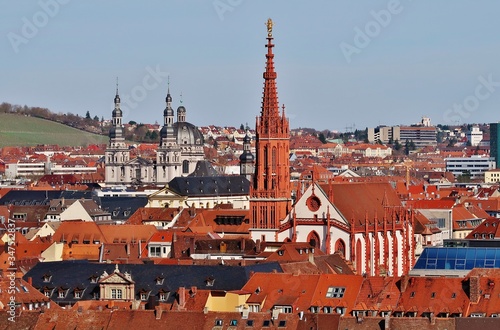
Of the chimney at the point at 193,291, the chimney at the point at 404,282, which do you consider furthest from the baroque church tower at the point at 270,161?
the chimney at the point at 404,282

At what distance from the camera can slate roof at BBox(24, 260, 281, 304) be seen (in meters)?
88.2

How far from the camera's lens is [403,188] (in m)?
189

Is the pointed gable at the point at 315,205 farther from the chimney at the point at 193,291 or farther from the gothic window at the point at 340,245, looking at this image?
the chimney at the point at 193,291

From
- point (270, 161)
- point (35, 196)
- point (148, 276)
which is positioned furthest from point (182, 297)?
point (35, 196)

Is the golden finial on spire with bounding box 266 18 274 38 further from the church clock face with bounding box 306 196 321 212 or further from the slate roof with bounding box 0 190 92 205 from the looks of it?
the slate roof with bounding box 0 190 92 205

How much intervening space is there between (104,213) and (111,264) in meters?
65.6

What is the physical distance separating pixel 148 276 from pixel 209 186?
97.8 m

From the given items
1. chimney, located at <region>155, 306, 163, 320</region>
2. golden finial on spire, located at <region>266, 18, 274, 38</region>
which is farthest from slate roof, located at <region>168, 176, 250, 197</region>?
chimney, located at <region>155, 306, 163, 320</region>

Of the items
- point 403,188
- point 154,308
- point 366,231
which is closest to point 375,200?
point 366,231

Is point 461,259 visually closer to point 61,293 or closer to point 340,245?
point 340,245

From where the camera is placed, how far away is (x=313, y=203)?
118 m

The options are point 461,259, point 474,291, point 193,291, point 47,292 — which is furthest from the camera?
point 461,259

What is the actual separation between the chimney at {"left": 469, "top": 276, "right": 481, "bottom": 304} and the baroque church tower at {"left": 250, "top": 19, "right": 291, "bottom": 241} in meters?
42.1

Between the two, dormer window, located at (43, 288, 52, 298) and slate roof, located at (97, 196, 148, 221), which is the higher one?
slate roof, located at (97, 196, 148, 221)
